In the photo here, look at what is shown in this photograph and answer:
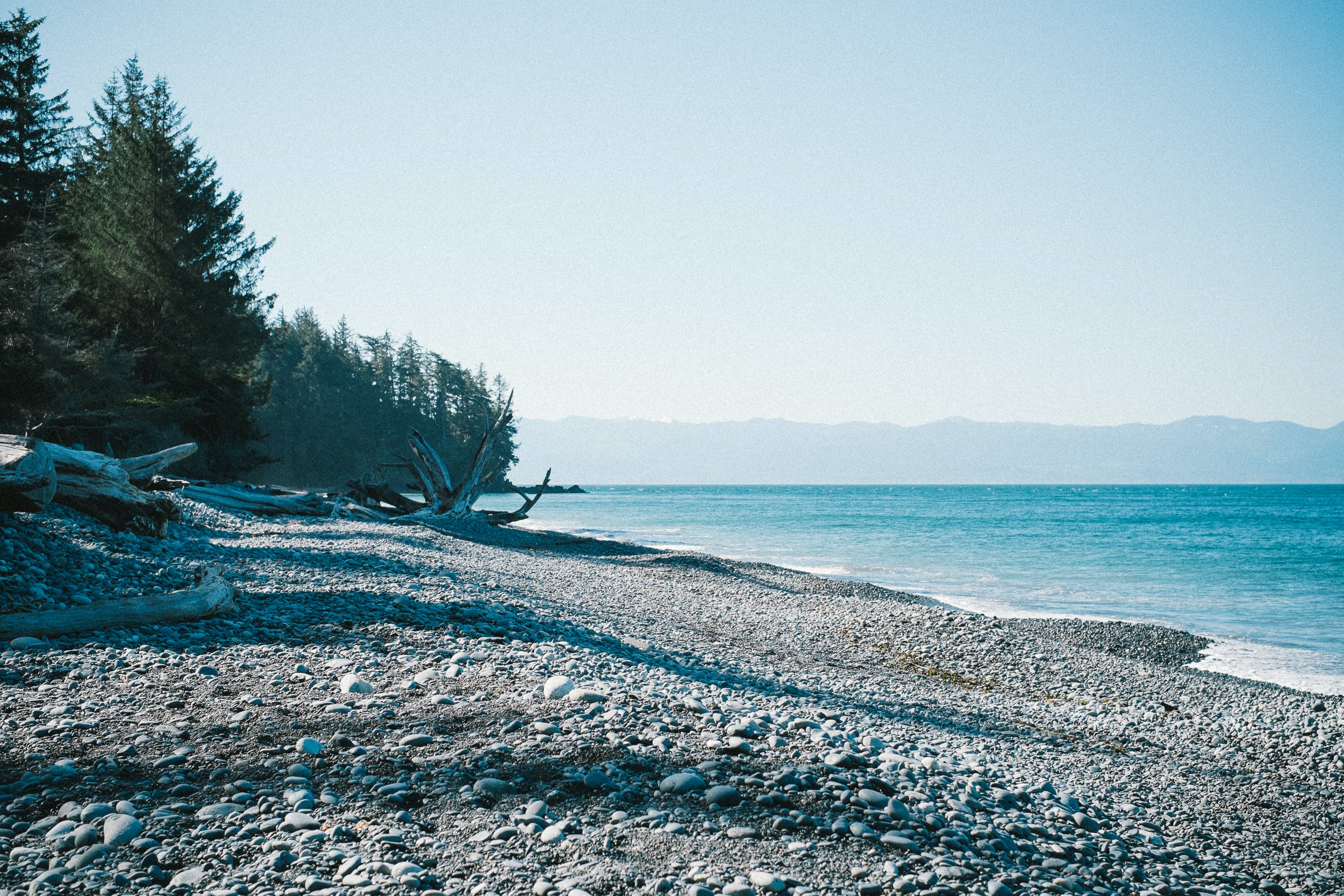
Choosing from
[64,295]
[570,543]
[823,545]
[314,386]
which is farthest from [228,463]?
[314,386]

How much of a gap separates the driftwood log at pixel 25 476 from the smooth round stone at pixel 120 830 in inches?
261

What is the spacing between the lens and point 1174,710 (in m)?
8.29

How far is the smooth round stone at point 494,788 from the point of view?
366 cm

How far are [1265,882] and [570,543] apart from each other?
2078 centimetres

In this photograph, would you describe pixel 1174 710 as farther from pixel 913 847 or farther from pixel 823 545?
pixel 823 545

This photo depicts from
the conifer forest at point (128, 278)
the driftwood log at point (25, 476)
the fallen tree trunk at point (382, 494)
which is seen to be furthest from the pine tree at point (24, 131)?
the driftwood log at point (25, 476)

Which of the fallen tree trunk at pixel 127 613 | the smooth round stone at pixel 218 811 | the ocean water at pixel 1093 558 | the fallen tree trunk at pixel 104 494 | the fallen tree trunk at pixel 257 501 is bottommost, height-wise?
the ocean water at pixel 1093 558

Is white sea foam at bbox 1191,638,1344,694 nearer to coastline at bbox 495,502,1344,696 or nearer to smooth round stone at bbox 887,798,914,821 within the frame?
coastline at bbox 495,502,1344,696

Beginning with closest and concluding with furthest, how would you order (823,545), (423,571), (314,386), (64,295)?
(423,571), (64,295), (823,545), (314,386)

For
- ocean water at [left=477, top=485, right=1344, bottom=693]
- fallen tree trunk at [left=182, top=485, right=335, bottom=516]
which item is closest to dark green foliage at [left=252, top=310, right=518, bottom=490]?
ocean water at [left=477, top=485, right=1344, bottom=693]

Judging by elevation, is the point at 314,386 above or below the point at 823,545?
above

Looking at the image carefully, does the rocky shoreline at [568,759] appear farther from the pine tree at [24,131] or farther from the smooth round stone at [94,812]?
the pine tree at [24,131]

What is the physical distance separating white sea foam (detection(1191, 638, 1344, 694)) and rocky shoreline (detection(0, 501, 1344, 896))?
77.4 inches

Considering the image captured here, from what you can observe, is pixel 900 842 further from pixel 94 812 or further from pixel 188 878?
pixel 94 812
